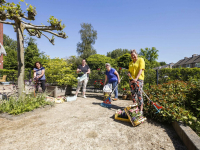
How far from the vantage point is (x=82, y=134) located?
7.94 feet

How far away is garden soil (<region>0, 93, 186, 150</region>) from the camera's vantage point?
2.08 meters

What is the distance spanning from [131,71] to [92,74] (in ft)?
15.8

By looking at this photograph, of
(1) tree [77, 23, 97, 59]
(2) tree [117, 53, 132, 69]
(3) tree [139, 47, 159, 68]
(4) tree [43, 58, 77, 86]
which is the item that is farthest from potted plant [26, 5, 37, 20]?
(3) tree [139, 47, 159, 68]

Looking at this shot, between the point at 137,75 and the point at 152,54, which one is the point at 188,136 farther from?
the point at 152,54

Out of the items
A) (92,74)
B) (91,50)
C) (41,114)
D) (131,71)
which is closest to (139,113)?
(131,71)

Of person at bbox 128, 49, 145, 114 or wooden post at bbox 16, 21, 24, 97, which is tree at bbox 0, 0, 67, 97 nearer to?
wooden post at bbox 16, 21, 24, 97

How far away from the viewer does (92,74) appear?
26.7ft

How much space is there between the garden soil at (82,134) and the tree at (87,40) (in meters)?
31.1

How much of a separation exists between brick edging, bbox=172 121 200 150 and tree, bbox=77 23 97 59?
31.9 meters

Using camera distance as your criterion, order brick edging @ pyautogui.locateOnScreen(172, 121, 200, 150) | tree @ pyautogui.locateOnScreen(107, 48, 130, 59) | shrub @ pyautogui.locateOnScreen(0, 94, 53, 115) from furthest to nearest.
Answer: tree @ pyautogui.locateOnScreen(107, 48, 130, 59) < shrub @ pyautogui.locateOnScreen(0, 94, 53, 115) < brick edging @ pyautogui.locateOnScreen(172, 121, 200, 150)

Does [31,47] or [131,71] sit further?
[31,47]

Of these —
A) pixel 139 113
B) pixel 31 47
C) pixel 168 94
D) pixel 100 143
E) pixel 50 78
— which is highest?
pixel 31 47

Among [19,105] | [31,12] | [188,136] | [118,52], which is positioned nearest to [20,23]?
[31,12]

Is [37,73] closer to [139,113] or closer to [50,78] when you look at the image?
[50,78]
